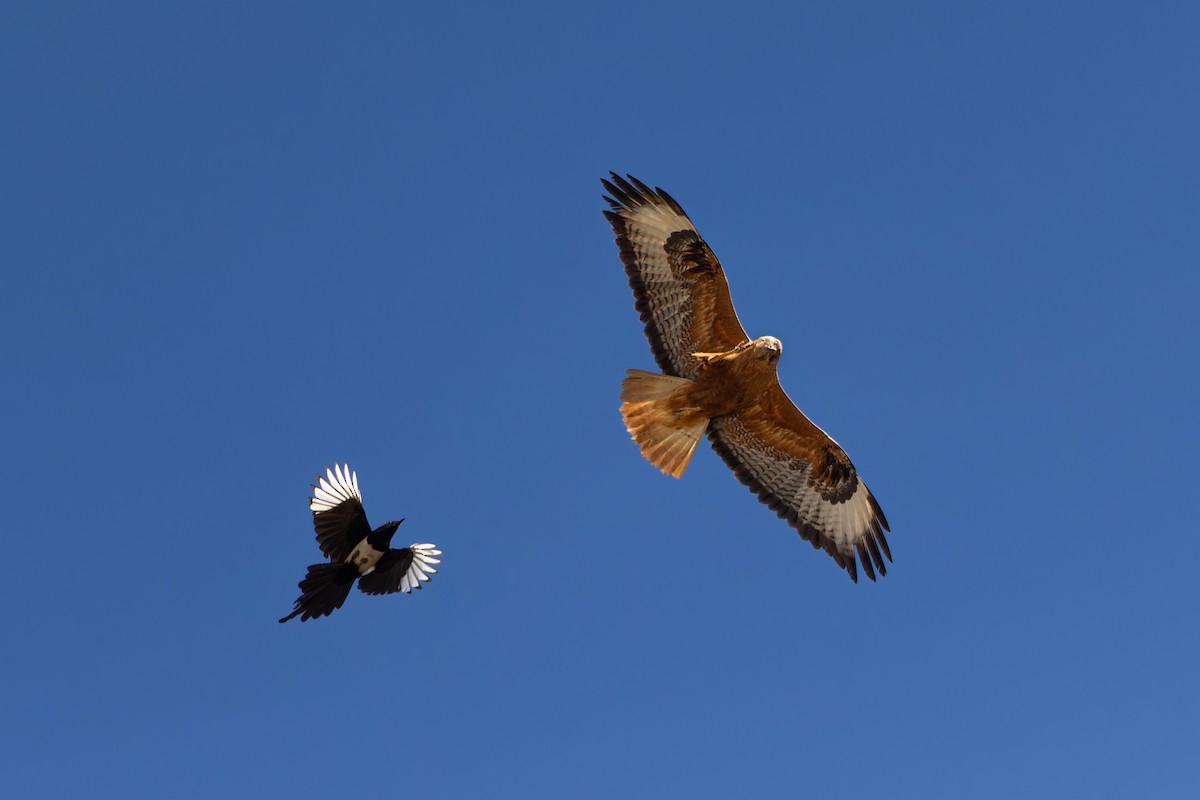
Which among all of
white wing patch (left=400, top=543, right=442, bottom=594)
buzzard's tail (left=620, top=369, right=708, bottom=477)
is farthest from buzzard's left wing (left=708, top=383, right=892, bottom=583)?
white wing patch (left=400, top=543, right=442, bottom=594)

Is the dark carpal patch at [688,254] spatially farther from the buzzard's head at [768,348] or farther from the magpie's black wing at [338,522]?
the magpie's black wing at [338,522]

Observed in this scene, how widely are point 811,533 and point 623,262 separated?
3.51 m

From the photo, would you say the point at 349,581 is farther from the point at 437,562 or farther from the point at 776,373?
the point at 776,373

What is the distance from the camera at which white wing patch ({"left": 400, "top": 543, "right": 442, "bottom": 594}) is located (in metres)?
11.1

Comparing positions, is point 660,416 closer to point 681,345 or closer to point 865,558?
point 681,345

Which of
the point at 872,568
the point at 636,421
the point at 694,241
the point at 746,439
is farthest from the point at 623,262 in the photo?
the point at 872,568

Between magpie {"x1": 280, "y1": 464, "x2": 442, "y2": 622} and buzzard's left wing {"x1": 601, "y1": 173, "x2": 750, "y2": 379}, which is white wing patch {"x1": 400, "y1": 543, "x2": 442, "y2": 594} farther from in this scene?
buzzard's left wing {"x1": 601, "y1": 173, "x2": 750, "y2": 379}

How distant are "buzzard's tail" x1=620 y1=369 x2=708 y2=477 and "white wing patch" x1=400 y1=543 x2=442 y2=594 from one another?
2242 mm

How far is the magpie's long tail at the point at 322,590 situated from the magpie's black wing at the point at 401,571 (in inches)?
11.2

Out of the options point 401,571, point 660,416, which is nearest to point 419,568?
point 401,571

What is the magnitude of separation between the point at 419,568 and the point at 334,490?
115 cm

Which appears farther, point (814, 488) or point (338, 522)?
point (814, 488)

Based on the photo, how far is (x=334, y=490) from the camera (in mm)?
11430

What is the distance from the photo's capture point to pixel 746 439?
40.4 feet
